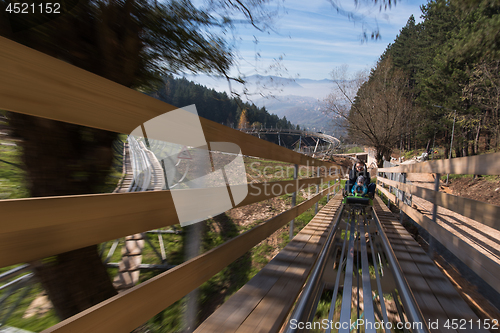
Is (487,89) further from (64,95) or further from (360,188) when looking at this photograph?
(64,95)

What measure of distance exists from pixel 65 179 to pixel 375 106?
85.2ft

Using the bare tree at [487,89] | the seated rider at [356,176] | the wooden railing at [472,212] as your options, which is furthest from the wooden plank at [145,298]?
the bare tree at [487,89]

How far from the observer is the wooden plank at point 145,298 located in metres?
0.84

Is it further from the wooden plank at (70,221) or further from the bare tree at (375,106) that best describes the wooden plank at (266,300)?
the bare tree at (375,106)

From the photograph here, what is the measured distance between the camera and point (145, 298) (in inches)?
41.4

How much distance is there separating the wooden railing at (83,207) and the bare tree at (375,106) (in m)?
24.2

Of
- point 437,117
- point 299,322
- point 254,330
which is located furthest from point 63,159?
point 437,117

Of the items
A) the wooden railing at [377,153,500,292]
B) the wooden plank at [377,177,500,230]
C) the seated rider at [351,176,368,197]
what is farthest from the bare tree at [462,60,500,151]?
the wooden plank at [377,177,500,230]

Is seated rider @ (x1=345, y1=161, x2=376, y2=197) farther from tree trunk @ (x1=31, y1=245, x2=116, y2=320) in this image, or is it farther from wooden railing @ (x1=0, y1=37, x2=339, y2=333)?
tree trunk @ (x1=31, y1=245, x2=116, y2=320)

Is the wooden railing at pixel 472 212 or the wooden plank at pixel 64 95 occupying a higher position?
the wooden plank at pixel 64 95

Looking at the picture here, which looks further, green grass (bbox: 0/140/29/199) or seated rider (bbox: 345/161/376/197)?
seated rider (bbox: 345/161/376/197)

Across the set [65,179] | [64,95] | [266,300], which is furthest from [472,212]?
[65,179]

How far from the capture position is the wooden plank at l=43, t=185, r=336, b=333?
33.0 inches

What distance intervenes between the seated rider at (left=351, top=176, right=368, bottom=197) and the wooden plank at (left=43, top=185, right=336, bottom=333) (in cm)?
465
